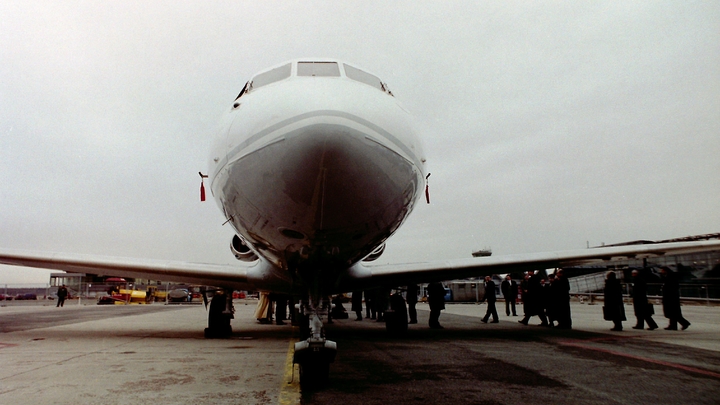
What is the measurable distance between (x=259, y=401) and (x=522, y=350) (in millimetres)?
4846

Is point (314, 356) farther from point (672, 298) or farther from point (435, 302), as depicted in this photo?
point (672, 298)

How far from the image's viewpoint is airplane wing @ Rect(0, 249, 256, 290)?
948 centimetres

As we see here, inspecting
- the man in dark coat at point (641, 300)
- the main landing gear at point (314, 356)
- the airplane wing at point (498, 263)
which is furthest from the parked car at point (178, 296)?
the main landing gear at point (314, 356)

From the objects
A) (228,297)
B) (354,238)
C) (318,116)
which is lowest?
(228,297)

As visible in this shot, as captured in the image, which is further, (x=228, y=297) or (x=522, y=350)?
(x=228, y=297)

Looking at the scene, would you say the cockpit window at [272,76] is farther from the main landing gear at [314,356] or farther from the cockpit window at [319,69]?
the main landing gear at [314,356]

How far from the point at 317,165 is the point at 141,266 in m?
7.78

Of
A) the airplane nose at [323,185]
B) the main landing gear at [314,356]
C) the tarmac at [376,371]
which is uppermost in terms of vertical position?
the airplane nose at [323,185]

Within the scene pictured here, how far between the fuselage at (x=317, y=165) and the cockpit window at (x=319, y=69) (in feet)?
0.07

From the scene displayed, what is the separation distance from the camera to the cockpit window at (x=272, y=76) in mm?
4866

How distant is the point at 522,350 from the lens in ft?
24.1

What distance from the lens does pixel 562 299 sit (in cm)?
1156

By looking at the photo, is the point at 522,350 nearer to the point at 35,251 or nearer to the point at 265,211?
the point at 265,211

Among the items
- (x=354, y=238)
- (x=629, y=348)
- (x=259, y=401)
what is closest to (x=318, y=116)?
(x=354, y=238)
